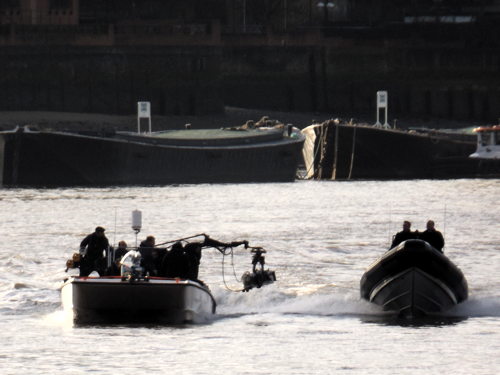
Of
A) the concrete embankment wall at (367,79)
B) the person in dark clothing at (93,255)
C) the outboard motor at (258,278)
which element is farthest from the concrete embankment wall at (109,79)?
the person in dark clothing at (93,255)

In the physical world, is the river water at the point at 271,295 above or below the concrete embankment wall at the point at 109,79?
below

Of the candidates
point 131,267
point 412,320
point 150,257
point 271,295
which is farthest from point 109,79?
point 131,267

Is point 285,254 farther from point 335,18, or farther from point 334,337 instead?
point 335,18

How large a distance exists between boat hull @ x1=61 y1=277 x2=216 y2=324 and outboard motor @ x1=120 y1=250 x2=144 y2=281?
0.45 feet

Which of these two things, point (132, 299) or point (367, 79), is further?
point (367, 79)

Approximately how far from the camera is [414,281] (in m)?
35.5

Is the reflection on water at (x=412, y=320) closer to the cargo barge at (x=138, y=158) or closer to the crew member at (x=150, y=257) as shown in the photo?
the crew member at (x=150, y=257)

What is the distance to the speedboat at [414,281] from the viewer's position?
116ft

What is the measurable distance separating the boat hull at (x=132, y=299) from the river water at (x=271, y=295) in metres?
0.39

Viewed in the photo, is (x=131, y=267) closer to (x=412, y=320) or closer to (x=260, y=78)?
(x=412, y=320)

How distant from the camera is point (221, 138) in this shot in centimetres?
9081

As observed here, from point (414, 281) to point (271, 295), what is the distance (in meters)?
4.52

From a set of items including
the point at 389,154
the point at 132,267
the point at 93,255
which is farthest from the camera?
the point at 389,154

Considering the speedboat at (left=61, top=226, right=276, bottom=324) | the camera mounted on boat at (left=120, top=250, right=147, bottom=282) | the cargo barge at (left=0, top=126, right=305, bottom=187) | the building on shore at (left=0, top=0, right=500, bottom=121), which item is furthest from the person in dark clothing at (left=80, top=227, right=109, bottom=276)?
the building on shore at (left=0, top=0, right=500, bottom=121)
